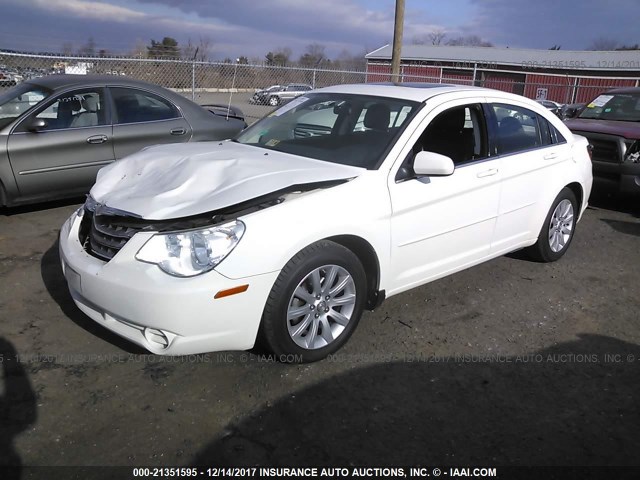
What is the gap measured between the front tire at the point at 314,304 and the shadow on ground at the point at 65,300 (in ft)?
3.18

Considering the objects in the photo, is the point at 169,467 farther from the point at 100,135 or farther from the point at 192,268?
the point at 100,135

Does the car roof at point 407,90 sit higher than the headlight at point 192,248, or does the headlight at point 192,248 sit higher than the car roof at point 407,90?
the car roof at point 407,90

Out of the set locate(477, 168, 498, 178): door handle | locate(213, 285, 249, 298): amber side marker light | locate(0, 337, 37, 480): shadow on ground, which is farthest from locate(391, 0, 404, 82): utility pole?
locate(0, 337, 37, 480): shadow on ground

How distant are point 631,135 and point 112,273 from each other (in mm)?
6889

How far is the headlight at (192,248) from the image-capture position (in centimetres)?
285

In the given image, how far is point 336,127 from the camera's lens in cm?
423

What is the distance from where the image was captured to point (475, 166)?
13.5ft

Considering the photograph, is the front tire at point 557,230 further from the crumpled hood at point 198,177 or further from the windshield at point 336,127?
the crumpled hood at point 198,177

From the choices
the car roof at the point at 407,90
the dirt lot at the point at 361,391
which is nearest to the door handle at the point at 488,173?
the car roof at the point at 407,90

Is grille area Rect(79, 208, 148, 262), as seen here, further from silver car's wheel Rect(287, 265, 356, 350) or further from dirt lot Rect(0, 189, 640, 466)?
silver car's wheel Rect(287, 265, 356, 350)

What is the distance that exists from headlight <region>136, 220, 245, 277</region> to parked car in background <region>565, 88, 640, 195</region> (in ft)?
20.2

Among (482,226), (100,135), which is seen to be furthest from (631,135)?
(100,135)

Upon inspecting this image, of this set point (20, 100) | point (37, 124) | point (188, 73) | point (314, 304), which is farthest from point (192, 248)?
point (188, 73)

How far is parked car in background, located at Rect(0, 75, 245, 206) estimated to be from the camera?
5734 mm
